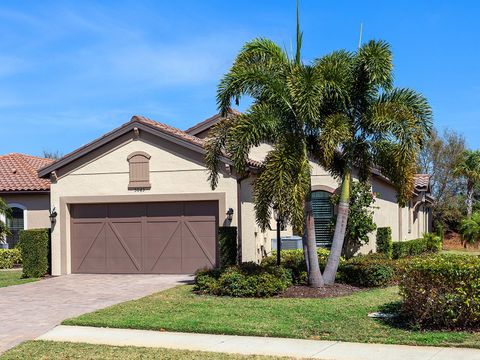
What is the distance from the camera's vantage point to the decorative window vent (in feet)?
65.0

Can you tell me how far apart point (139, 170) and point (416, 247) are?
14.5 meters

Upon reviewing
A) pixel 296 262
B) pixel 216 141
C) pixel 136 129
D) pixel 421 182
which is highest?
pixel 136 129

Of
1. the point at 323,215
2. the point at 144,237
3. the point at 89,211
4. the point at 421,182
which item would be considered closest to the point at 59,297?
the point at 144,237

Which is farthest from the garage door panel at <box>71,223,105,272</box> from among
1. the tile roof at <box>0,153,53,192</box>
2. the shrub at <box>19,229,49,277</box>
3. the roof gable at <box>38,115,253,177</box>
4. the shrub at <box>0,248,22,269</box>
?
the shrub at <box>0,248,22,269</box>

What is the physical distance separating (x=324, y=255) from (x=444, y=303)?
9.33 meters

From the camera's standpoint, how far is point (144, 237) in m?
20.1

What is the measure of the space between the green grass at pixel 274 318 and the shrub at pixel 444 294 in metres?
0.33

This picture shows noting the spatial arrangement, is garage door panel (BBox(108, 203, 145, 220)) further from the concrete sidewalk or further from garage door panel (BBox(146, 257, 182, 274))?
the concrete sidewalk

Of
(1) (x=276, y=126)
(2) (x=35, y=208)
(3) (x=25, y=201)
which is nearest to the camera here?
Result: (1) (x=276, y=126)

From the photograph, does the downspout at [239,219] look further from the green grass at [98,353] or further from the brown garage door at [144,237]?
the green grass at [98,353]

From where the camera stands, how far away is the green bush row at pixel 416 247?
79.7 feet

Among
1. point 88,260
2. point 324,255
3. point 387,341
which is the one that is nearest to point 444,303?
point 387,341

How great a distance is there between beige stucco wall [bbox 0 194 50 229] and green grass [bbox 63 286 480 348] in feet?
41.4

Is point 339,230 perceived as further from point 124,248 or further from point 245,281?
point 124,248
